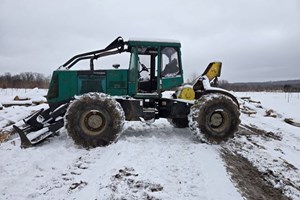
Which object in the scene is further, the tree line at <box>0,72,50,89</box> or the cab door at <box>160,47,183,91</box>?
the tree line at <box>0,72,50,89</box>

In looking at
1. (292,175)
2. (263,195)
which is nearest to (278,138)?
(292,175)

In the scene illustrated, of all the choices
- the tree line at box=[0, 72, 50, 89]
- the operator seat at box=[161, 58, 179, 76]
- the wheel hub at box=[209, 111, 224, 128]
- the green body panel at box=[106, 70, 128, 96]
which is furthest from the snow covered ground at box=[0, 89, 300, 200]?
the tree line at box=[0, 72, 50, 89]

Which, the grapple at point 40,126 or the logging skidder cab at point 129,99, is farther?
the logging skidder cab at point 129,99

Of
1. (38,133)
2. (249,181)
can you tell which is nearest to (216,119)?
(249,181)

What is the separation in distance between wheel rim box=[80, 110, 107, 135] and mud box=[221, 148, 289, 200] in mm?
2856

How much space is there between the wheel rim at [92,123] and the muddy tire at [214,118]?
219 centimetres

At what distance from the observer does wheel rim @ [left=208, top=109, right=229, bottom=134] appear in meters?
6.83

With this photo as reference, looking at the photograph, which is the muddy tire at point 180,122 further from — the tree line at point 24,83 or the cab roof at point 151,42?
the tree line at point 24,83

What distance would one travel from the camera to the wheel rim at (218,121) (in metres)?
6.83

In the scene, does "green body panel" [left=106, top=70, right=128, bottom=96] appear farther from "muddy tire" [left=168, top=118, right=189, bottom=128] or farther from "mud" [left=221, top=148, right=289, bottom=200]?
"mud" [left=221, top=148, right=289, bottom=200]

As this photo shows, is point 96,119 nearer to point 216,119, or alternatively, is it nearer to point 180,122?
point 216,119

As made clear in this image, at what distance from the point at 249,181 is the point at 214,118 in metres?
2.47

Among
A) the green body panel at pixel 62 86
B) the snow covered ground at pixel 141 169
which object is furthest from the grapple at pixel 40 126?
the green body panel at pixel 62 86

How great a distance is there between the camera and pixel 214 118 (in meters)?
6.84
